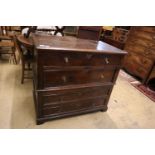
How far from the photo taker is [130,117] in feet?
6.66

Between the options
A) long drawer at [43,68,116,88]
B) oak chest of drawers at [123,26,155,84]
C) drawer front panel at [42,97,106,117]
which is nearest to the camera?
long drawer at [43,68,116,88]

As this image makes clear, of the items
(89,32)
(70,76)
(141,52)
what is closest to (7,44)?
(89,32)

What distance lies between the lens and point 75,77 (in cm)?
154

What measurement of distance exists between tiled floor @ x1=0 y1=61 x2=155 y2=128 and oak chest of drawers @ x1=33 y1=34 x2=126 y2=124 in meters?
0.14

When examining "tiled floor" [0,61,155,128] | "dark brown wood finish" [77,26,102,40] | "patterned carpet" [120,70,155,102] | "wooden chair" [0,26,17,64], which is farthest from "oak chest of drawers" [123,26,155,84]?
"wooden chair" [0,26,17,64]

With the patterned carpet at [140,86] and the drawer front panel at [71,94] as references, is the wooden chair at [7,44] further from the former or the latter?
the patterned carpet at [140,86]

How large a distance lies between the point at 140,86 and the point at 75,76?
6.76 ft

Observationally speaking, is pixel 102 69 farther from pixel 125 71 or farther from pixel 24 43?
pixel 125 71

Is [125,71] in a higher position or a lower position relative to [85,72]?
lower

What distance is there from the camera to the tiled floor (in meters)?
1.73

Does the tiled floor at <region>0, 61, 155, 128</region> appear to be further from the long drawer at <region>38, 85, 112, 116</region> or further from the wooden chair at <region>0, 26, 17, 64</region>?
the wooden chair at <region>0, 26, 17, 64</region>

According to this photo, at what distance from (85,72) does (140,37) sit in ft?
7.63

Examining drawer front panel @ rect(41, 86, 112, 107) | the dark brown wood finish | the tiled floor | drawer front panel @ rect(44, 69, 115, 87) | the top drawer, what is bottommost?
the tiled floor
